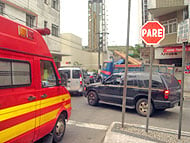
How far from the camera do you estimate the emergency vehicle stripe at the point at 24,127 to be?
8.02ft

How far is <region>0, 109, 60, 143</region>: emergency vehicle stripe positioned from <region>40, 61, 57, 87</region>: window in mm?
626

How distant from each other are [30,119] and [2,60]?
1.13 m

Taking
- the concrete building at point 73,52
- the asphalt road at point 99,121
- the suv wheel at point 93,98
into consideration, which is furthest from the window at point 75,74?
the concrete building at point 73,52

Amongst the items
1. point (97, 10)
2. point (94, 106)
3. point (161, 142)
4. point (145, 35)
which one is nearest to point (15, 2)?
point (94, 106)

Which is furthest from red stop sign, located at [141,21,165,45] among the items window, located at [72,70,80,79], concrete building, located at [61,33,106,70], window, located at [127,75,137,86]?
concrete building, located at [61,33,106,70]

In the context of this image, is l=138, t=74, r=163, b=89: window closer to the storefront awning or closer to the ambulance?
the ambulance

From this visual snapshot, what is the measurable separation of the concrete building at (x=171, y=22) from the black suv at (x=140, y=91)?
8.54 meters

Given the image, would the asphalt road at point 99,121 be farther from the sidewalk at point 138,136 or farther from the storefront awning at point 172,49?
the storefront awning at point 172,49

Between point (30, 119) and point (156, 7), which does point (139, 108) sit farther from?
point (156, 7)

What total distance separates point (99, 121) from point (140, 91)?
6.83ft

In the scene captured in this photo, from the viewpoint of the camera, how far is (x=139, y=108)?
6.65 metres

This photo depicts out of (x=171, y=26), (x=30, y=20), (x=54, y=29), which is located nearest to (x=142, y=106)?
(x=171, y=26)

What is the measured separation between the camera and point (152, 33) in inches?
163

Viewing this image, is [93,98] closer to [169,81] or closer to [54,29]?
[169,81]
